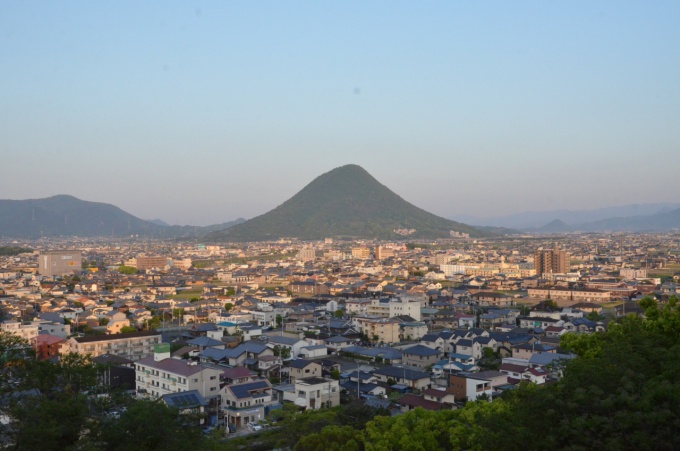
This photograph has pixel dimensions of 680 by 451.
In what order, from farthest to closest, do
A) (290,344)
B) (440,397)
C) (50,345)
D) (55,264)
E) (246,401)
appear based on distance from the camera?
(55,264) < (290,344) < (50,345) < (246,401) < (440,397)

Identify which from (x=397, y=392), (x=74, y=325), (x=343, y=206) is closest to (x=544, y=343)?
(x=397, y=392)

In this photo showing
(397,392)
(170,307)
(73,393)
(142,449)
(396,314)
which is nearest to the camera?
(142,449)

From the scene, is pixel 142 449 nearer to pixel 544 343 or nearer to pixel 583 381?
pixel 583 381

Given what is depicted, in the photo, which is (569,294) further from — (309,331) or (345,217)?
(345,217)

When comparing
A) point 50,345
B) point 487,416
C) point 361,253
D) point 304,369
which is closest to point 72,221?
point 361,253

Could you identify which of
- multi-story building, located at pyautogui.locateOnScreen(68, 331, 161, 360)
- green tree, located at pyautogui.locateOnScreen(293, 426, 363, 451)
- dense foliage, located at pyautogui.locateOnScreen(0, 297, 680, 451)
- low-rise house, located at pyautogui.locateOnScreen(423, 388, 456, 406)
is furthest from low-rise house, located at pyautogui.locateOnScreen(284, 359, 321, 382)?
green tree, located at pyautogui.locateOnScreen(293, 426, 363, 451)

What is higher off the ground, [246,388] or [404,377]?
[246,388]

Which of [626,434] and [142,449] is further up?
[626,434]
